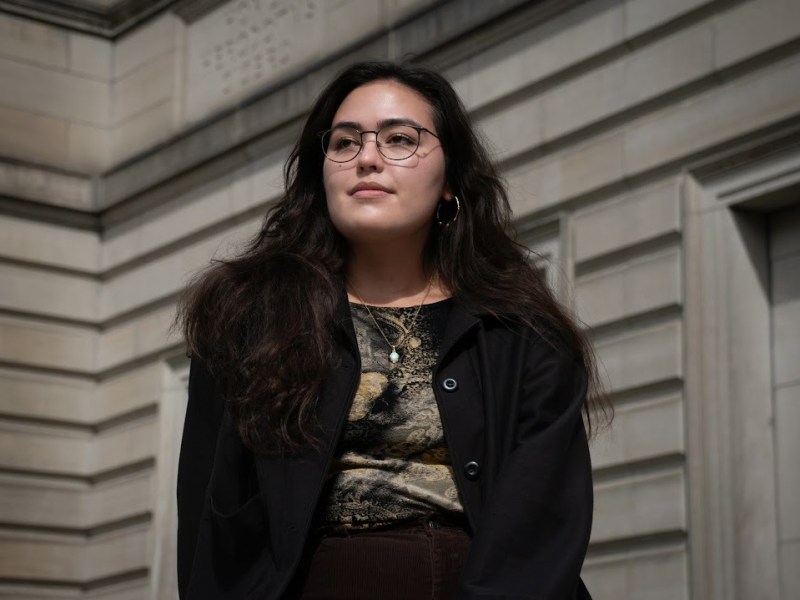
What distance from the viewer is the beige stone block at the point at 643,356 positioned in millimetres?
10320

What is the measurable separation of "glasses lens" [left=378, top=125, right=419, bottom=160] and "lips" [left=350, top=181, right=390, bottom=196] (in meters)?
0.08

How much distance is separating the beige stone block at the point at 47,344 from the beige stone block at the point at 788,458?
848 cm

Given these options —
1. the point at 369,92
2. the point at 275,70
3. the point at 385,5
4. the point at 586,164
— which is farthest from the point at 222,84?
the point at 369,92

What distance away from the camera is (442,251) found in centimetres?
427

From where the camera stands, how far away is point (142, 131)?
16812 mm

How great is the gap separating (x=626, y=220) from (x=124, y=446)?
672cm

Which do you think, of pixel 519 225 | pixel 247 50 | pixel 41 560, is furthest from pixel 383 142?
pixel 41 560

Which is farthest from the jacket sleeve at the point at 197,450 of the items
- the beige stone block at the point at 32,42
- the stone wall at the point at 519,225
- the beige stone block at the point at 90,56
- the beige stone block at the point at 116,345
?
the beige stone block at the point at 90,56

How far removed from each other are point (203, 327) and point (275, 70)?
1135 cm

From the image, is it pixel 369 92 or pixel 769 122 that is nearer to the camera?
pixel 369 92

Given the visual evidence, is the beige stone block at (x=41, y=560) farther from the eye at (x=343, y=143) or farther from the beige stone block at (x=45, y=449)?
the eye at (x=343, y=143)

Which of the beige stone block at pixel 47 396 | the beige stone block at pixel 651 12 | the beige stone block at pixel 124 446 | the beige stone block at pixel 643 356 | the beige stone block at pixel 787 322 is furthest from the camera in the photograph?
the beige stone block at pixel 47 396

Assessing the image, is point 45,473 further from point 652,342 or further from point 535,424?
point 535,424

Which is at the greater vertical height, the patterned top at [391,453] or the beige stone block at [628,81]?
the beige stone block at [628,81]
